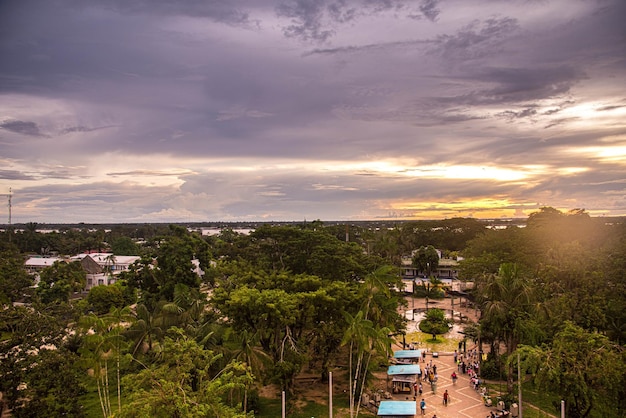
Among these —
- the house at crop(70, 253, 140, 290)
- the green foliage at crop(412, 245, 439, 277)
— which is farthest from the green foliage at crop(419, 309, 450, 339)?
the house at crop(70, 253, 140, 290)

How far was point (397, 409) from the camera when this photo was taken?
25938mm

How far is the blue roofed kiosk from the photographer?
25.4 metres

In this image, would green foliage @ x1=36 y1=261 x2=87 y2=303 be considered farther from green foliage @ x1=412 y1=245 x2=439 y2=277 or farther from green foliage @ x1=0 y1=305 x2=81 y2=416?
green foliage @ x1=412 y1=245 x2=439 y2=277

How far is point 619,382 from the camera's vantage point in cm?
2044

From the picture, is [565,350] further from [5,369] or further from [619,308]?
[5,369]

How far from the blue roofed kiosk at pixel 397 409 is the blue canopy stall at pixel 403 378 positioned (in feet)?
13.0

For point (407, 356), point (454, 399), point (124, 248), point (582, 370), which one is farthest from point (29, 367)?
point (124, 248)

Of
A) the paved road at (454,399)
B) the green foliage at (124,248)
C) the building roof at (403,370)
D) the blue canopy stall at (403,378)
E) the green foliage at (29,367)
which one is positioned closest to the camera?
the green foliage at (29,367)

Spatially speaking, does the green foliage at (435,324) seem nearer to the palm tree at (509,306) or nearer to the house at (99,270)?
the palm tree at (509,306)

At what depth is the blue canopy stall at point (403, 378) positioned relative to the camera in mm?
30781

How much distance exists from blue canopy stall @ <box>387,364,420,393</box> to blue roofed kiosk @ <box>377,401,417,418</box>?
397 cm

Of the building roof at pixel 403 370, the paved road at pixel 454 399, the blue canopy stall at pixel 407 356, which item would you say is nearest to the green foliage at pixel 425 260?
the blue canopy stall at pixel 407 356

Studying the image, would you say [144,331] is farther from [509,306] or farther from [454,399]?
[509,306]

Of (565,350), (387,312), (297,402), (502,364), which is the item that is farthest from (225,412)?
(502,364)
